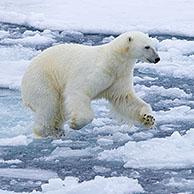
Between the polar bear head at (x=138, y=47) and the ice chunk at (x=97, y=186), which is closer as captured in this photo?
the ice chunk at (x=97, y=186)

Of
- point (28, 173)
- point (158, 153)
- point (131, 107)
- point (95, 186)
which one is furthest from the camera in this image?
point (131, 107)

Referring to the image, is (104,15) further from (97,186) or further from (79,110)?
(97,186)

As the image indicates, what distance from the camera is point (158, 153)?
5219 mm

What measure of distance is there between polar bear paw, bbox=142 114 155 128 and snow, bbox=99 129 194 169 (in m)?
0.25

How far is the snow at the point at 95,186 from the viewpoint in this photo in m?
4.41

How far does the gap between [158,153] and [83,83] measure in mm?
908

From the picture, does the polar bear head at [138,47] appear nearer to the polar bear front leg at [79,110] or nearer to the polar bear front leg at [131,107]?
the polar bear front leg at [131,107]

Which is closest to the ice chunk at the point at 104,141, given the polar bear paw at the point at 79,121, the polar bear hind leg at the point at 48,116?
the polar bear paw at the point at 79,121

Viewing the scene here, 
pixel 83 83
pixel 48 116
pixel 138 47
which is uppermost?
pixel 138 47

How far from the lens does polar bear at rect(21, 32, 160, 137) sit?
579 centimetres

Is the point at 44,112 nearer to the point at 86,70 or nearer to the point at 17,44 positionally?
the point at 86,70

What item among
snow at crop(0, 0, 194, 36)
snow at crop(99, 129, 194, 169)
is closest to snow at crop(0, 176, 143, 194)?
snow at crop(99, 129, 194, 169)

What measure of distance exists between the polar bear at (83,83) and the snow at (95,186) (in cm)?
118

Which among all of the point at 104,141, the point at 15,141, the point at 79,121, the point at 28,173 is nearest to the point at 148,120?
the point at 104,141
